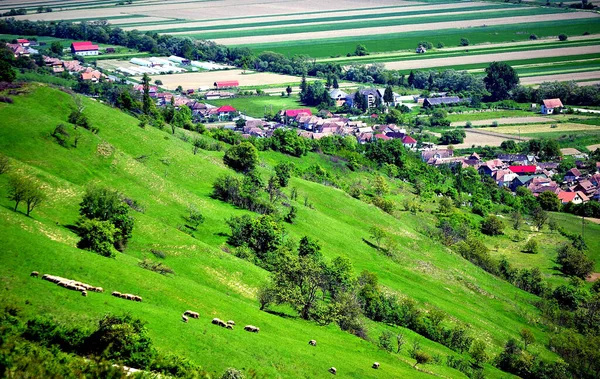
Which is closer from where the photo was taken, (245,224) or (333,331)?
(333,331)

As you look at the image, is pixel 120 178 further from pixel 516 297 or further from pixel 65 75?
pixel 65 75

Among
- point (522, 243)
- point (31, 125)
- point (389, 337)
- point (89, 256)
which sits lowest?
point (522, 243)

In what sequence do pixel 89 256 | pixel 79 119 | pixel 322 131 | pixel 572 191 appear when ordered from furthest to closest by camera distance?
pixel 322 131 < pixel 572 191 < pixel 79 119 < pixel 89 256

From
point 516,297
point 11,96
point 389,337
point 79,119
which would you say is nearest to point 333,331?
point 389,337

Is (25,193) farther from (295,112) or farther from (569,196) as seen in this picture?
(295,112)

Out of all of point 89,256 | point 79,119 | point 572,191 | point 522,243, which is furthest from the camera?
point 572,191
